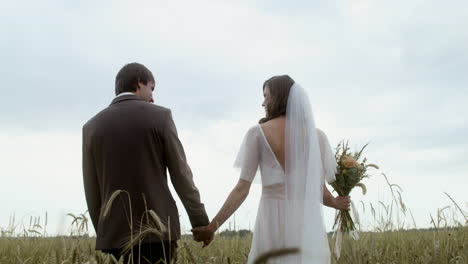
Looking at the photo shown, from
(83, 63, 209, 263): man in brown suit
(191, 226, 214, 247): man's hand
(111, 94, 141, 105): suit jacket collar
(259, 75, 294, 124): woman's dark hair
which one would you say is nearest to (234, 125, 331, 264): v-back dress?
(259, 75, 294, 124): woman's dark hair

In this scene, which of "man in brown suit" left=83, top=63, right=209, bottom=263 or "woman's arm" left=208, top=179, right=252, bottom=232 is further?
"woman's arm" left=208, top=179, right=252, bottom=232

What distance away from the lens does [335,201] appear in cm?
539

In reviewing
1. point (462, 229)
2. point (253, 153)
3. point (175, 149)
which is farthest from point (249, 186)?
point (462, 229)

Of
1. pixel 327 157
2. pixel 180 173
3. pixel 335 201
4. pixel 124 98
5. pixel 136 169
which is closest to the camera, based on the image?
pixel 136 169

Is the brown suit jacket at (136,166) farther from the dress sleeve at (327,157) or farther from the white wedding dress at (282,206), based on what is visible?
the dress sleeve at (327,157)

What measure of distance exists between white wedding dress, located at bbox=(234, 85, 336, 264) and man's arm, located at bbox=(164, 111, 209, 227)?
499 millimetres

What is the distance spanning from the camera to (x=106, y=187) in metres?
4.62

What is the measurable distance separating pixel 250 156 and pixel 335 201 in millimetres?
1068

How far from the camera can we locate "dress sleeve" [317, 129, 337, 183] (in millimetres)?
5234

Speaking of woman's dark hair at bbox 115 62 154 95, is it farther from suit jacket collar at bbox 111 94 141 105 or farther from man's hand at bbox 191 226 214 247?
man's hand at bbox 191 226 214 247

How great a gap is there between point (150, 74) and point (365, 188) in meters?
2.31

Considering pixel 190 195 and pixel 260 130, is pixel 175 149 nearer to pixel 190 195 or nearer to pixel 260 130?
pixel 190 195

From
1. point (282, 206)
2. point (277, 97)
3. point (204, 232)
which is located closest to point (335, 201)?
point (282, 206)

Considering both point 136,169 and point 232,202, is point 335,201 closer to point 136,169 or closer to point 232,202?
point 232,202
